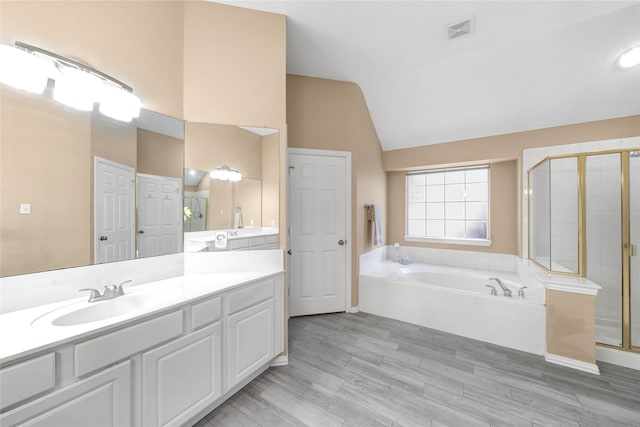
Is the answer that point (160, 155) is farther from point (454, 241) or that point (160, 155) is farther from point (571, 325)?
point (454, 241)

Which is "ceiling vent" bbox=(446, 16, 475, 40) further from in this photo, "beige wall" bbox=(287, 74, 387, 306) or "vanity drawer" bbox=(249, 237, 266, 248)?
"vanity drawer" bbox=(249, 237, 266, 248)

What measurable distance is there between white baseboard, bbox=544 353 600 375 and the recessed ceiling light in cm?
263

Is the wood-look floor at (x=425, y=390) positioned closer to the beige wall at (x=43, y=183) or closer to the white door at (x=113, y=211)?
the white door at (x=113, y=211)

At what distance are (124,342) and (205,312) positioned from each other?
40cm

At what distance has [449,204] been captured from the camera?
3.89 meters

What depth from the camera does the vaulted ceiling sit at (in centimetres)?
201

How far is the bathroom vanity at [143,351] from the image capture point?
91cm

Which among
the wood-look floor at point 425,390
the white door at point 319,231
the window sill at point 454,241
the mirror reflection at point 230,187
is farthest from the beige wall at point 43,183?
the window sill at point 454,241

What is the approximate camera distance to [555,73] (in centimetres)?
245

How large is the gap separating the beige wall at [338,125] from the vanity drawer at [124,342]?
7.11 ft

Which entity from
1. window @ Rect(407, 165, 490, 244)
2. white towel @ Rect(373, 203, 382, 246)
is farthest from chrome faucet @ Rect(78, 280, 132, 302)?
window @ Rect(407, 165, 490, 244)

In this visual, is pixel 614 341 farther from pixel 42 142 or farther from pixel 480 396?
pixel 42 142

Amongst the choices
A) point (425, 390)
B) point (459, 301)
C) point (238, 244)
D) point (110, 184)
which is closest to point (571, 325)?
point (459, 301)

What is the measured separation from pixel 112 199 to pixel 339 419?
79.1 inches
